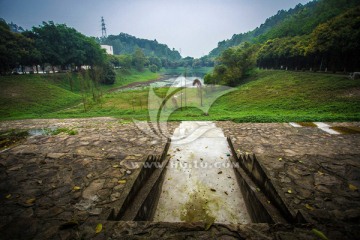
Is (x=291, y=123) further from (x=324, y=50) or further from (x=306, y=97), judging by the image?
(x=324, y=50)

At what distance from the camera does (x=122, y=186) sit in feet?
10.7

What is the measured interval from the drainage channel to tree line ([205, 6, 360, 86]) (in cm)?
2181

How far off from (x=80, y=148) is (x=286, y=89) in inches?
757

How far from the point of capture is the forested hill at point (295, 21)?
2995cm

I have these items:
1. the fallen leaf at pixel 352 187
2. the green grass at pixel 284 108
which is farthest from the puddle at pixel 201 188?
the green grass at pixel 284 108

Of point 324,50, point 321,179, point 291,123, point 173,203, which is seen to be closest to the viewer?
point 321,179

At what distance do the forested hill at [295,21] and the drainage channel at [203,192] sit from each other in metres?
34.7

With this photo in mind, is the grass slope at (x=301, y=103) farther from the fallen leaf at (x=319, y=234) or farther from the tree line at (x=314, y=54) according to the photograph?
the fallen leaf at (x=319, y=234)

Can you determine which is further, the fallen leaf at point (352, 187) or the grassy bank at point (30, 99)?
the grassy bank at point (30, 99)

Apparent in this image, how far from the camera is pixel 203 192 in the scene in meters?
4.04

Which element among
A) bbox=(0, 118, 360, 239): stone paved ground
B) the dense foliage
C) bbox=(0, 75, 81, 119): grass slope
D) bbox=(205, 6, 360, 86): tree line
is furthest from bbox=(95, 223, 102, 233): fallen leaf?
the dense foliage

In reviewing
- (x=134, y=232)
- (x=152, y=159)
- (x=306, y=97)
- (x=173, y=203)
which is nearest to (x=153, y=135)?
(x=152, y=159)

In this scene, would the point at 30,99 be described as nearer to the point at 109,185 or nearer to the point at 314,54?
the point at 109,185

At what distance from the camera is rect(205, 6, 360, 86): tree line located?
1771 cm
